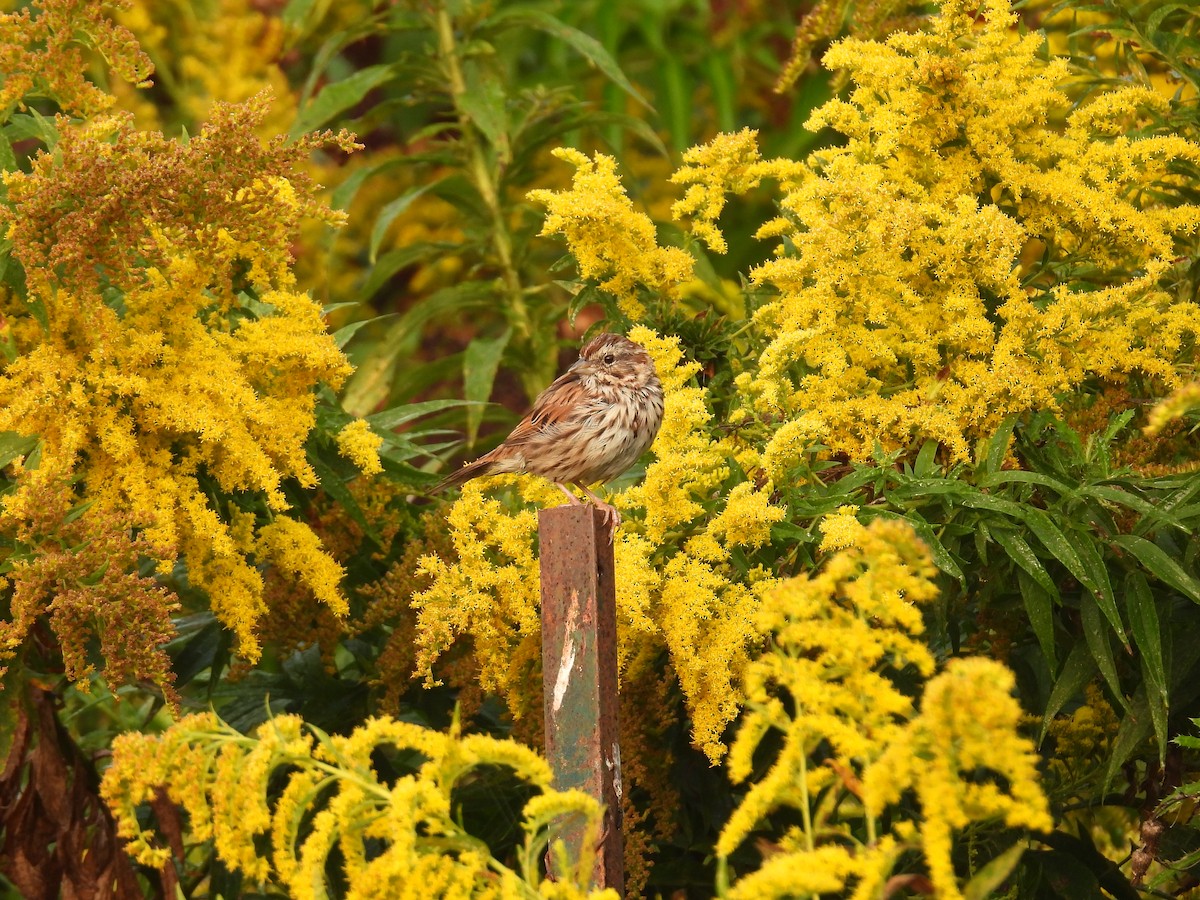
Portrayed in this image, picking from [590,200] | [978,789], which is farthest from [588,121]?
[978,789]

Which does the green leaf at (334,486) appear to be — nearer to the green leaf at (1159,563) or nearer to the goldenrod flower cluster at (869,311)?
the goldenrod flower cluster at (869,311)

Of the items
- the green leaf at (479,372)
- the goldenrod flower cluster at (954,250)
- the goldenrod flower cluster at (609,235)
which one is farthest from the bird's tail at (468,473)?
the green leaf at (479,372)

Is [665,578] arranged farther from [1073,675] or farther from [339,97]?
[339,97]

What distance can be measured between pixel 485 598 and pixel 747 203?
4409 millimetres

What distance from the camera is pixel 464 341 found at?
26.9 ft

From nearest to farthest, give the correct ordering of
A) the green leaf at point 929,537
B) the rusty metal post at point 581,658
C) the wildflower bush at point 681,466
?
the rusty metal post at point 581,658 → the green leaf at point 929,537 → the wildflower bush at point 681,466

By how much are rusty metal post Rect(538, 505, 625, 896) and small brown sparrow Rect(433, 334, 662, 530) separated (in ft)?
2.20

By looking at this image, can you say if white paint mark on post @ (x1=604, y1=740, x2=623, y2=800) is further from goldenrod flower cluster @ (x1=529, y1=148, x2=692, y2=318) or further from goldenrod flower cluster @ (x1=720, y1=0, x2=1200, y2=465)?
goldenrod flower cluster @ (x1=529, y1=148, x2=692, y2=318)

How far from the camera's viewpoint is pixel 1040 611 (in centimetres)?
273

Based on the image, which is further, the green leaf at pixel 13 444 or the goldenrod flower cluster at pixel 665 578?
the green leaf at pixel 13 444

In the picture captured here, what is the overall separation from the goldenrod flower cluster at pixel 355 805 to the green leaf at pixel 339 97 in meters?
2.85

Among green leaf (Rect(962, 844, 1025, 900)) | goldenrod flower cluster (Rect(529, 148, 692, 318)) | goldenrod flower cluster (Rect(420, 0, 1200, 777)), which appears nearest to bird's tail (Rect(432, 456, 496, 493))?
goldenrod flower cluster (Rect(420, 0, 1200, 777))

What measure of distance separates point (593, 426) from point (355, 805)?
148 centimetres

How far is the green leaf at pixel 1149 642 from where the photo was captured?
106 inches
